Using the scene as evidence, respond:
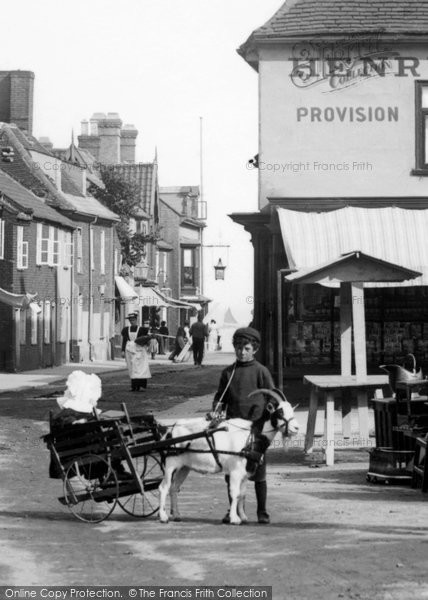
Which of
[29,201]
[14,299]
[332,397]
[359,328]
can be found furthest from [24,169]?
[332,397]

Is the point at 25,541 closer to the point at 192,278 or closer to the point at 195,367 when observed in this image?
the point at 195,367

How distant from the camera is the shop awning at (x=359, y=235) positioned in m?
22.5

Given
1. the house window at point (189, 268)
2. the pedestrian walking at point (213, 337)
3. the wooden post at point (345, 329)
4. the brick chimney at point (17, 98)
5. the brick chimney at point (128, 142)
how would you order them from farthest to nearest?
A: the house window at point (189, 268) → the pedestrian walking at point (213, 337) → the brick chimney at point (128, 142) → the brick chimney at point (17, 98) → the wooden post at point (345, 329)

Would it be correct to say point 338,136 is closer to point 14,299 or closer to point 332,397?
point 332,397

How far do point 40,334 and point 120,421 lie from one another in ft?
126

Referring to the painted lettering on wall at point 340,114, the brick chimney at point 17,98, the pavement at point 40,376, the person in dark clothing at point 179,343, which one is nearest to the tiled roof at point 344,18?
the painted lettering on wall at point 340,114

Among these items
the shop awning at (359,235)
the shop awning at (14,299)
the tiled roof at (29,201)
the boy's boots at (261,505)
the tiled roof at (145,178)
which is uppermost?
the tiled roof at (145,178)

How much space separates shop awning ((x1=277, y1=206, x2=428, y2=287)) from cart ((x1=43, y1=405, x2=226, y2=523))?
11057 mm

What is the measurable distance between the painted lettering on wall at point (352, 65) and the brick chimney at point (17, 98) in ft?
107

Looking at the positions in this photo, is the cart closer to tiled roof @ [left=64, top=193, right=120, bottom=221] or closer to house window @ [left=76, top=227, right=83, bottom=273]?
tiled roof @ [left=64, top=193, right=120, bottom=221]

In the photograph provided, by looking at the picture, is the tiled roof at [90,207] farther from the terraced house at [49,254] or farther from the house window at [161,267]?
the house window at [161,267]

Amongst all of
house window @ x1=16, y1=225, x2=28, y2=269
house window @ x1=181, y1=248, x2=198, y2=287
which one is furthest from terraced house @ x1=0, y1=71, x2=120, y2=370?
house window @ x1=181, y1=248, x2=198, y2=287

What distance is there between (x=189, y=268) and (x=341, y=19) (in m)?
62.5

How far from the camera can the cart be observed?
1108 cm
